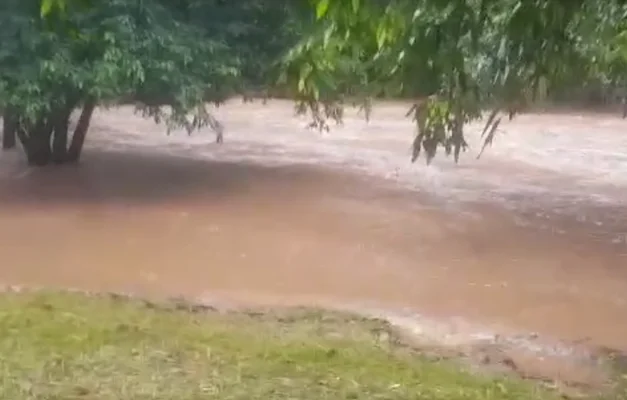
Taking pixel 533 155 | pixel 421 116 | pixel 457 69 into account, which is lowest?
pixel 533 155

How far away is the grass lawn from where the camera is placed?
526 centimetres

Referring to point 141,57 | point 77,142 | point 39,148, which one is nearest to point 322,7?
point 141,57

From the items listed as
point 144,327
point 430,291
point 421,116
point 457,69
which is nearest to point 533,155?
point 421,116

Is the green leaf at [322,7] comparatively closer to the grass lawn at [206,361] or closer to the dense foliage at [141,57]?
the grass lawn at [206,361]

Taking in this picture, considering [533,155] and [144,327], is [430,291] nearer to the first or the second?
[144,327]

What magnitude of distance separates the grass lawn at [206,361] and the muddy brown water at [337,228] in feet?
5.49

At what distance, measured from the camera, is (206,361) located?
5.77m

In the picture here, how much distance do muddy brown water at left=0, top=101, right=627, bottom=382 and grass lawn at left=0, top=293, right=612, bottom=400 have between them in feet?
5.49

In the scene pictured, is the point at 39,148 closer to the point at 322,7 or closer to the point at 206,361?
the point at 206,361

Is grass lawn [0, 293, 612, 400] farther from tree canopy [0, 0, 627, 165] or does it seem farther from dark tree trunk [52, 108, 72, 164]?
dark tree trunk [52, 108, 72, 164]

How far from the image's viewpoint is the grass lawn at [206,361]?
5.26 m

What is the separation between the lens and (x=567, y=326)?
811 centimetres

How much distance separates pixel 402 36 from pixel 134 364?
2.42m

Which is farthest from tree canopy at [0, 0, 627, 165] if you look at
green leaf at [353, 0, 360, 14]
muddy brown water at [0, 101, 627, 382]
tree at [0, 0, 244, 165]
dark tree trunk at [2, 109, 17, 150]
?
green leaf at [353, 0, 360, 14]
